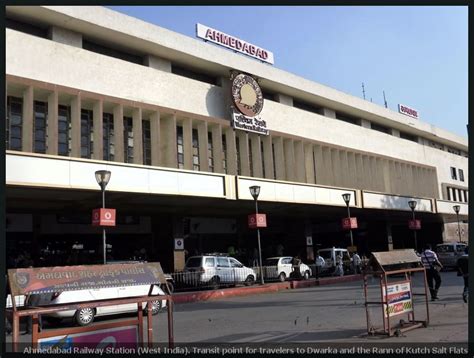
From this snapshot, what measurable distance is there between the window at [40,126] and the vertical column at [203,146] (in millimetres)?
8362

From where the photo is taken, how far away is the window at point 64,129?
23.5 metres

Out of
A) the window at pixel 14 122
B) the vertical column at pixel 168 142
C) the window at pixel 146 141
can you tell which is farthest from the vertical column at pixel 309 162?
the window at pixel 14 122

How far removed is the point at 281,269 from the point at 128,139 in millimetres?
10494

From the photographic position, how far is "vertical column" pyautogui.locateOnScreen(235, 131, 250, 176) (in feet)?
101

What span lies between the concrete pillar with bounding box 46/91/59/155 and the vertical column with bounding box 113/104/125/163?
300cm

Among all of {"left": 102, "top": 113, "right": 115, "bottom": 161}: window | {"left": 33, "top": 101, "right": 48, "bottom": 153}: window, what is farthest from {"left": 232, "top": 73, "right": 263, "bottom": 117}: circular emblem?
{"left": 33, "top": 101, "right": 48, "bottom": 153}: window

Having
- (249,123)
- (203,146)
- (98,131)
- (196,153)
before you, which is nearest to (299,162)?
(249,123)

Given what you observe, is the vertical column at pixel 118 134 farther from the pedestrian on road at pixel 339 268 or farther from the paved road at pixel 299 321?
the pedestrian on road at pixel 339 268

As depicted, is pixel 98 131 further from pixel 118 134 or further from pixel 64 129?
pixel 64 129

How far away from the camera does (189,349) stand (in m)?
9.18

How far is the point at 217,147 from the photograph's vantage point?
2914cm

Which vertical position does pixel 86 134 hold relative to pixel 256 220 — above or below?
above

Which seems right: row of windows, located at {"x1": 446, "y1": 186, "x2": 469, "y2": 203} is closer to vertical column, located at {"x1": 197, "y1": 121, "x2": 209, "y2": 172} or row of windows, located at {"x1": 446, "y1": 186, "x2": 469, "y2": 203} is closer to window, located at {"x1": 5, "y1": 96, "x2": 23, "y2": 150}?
vertical column, located at {"x1": 197, "y1": 121, "x2": 209, "y2": 172}

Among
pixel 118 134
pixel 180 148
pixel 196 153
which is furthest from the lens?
pixel 196 153
